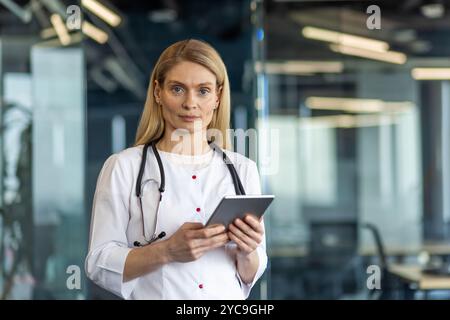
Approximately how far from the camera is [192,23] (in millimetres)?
5973

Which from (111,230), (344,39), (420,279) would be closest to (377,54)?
(344,39)

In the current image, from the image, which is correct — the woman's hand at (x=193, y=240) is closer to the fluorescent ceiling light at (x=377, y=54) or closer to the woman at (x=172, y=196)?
the woman at (x=172, y=196)

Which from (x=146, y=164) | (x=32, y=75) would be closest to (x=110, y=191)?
(x=146, y=164)

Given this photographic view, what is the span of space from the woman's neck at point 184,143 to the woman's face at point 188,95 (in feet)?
0.07

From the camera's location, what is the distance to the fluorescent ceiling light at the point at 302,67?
20.1 ft

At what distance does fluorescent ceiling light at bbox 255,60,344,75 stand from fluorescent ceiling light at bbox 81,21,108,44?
1257 millimetres

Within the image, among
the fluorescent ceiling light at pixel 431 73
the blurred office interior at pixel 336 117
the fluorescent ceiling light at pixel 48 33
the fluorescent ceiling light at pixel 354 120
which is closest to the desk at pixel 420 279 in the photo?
the blurred office interior at pixel 336 117

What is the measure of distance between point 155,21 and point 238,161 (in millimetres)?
4072

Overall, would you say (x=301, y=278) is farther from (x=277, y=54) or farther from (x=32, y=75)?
(x=32, y=75)

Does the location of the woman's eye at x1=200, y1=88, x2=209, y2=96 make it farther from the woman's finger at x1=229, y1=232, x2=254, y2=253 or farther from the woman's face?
the woman's finger at x1=229, y1=232, x2=254, y2=253

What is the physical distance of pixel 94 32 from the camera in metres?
5.29

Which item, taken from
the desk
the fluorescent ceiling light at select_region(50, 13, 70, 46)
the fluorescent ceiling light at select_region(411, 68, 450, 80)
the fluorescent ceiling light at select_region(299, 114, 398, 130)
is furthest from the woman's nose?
the fluorescent ceiling light at select_region(411, 68, 450, 80)

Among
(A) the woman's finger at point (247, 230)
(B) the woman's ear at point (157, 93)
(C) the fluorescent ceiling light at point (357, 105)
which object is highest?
(C) the fluorescent ceiling light at point (357, 105)

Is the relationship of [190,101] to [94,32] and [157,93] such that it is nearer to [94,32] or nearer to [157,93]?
[157,93]
